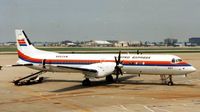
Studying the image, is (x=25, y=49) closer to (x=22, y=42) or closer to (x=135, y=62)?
(x=22, y=42)

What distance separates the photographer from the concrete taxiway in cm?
2409

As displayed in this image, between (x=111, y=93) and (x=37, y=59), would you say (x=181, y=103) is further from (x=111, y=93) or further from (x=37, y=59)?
(x=37, y=59)

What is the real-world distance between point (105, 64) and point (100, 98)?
827 centimetres

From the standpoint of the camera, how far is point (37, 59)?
4172 cm

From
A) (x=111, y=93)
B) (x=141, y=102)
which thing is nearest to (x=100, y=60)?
(x=111, y=93)

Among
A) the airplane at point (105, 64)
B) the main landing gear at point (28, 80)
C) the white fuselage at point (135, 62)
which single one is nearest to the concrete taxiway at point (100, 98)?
the main landing gear at point (28, 80)

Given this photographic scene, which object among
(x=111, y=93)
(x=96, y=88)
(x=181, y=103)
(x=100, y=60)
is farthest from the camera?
(x=100, y=60)

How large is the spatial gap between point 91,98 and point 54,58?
46.1ft

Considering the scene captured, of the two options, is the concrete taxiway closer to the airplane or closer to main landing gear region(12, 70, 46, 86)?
main landing gear region(12, 70, 46, 86)

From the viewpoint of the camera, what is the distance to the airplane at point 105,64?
36.2 m

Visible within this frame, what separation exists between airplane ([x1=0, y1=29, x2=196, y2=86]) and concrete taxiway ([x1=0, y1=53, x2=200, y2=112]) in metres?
1.58

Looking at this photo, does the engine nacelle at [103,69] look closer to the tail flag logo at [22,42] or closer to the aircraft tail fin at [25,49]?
the aircraft tail fin at [25,49]

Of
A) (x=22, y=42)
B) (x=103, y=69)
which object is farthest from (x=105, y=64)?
(x=22, y=42)

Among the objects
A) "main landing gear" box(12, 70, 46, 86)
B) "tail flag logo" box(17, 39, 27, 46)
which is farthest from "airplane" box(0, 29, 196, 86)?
"tail flag logo" box(17, 39, 27, 46)
